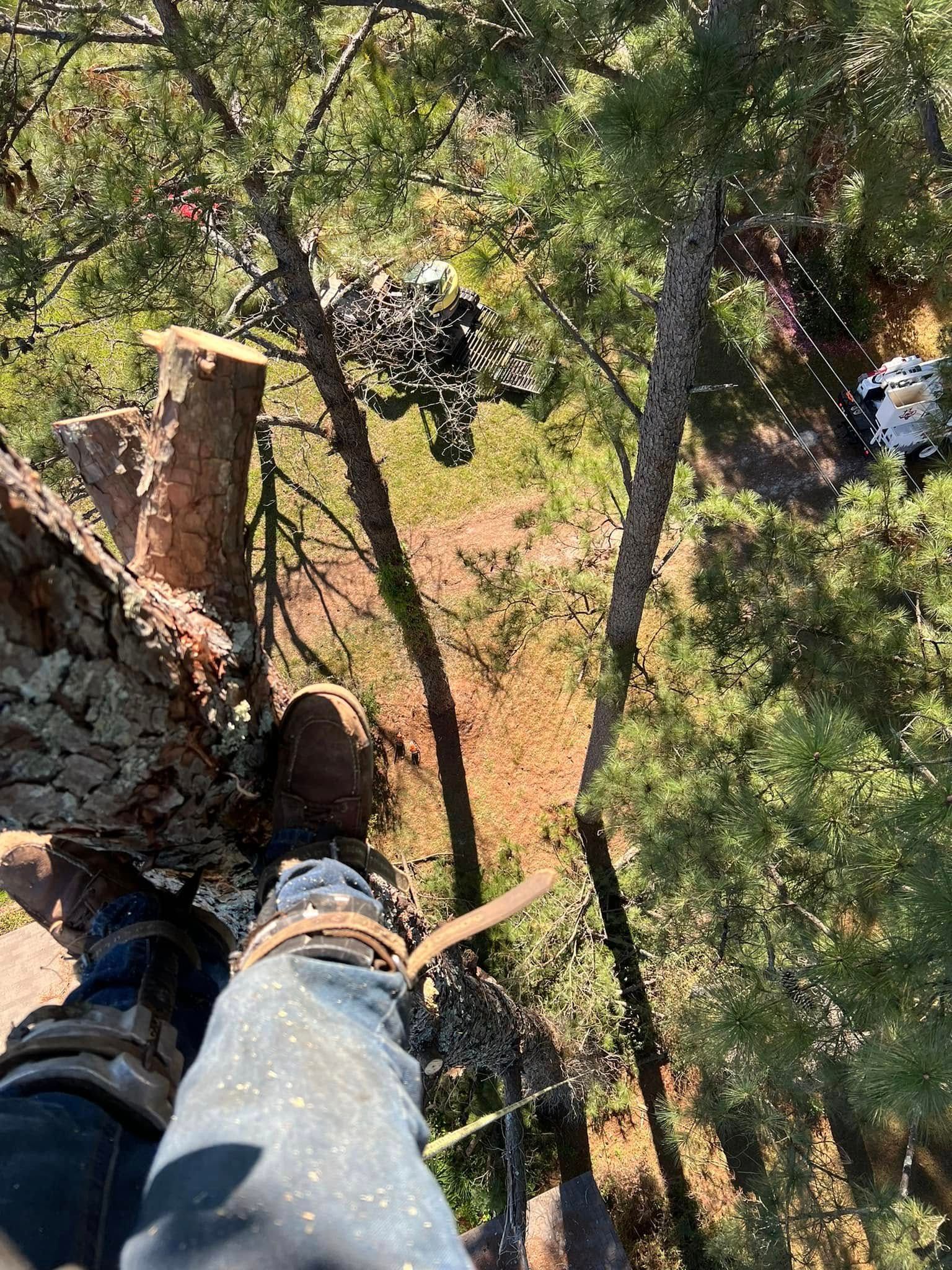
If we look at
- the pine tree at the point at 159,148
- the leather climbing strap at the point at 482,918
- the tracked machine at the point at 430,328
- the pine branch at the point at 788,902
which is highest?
the tracked machine at the point at 430,328

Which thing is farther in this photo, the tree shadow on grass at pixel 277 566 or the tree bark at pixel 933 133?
the tree shadow on grass at pixel 277 566

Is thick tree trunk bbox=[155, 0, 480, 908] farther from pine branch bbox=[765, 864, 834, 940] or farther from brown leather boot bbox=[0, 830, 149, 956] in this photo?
pine branch bbox=[765, 864, 834, 940]

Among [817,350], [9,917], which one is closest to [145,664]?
[9,917]

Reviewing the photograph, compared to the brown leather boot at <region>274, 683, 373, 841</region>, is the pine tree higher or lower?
higher

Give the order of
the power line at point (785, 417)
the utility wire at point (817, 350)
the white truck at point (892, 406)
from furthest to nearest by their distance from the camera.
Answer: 1. the utility wire at point (817, 350)
2. the power line at point (785, 417)
3. the white truck at point (892, 406)

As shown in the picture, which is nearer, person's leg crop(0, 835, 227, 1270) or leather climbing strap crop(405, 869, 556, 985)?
person's leg crop(0, 835, 227, 1270)

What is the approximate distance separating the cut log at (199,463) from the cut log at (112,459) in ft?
0.31

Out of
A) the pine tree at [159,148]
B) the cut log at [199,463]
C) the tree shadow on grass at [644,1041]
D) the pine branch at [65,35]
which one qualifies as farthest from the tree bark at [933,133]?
the tree shadow on grass at [644,1041]

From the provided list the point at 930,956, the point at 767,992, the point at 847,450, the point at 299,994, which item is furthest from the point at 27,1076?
the point at 847,450

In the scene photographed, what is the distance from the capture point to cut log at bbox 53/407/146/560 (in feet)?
4.53

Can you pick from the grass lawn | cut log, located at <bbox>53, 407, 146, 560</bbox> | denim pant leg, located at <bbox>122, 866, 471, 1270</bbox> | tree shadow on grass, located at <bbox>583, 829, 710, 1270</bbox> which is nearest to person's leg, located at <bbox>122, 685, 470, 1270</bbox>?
denim pant leg, located at <bbox>122, 866, 471, 1270</bbox>

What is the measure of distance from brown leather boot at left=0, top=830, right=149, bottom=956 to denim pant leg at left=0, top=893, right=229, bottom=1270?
0.53 metres

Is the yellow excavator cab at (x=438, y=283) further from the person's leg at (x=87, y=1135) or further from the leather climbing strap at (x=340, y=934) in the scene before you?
the leather climbing strap at (x=340, y=934)

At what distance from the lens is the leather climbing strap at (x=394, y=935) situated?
1.15 m
